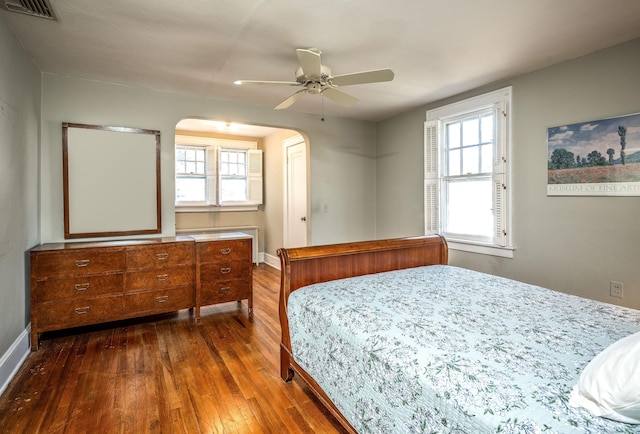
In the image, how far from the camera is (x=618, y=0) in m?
2.08

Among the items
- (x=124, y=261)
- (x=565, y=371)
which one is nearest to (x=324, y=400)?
(x=565, y=371)

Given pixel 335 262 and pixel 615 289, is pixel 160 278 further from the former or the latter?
pixel 615 289

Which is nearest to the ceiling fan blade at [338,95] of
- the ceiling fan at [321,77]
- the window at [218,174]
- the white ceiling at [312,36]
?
the ceiling fan at [321,77]

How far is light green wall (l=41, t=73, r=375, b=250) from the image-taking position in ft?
10.6

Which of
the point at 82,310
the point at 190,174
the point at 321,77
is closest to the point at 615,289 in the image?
the point at 321,77

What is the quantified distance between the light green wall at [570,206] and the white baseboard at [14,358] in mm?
4295

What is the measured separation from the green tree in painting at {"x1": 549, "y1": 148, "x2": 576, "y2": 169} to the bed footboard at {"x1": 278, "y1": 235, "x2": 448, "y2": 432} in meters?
1.30

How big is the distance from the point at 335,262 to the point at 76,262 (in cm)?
236

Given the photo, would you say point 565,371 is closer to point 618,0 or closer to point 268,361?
point 268,361

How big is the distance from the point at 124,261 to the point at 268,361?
67.7 inches

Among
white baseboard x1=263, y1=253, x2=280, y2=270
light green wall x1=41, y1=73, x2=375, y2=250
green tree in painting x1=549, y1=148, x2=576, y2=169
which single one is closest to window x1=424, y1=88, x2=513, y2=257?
green tree in painting x1=549, y1=148, x2=576, y2=169

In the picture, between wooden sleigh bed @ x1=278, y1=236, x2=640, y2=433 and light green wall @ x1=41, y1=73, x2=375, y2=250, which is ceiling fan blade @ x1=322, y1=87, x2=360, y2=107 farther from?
light green wall @ x1=41, y1=73, x2=375, y2=250

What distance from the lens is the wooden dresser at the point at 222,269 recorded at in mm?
3500

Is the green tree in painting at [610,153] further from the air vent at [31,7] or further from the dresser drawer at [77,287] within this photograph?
the dresser drawer at [77,287]
